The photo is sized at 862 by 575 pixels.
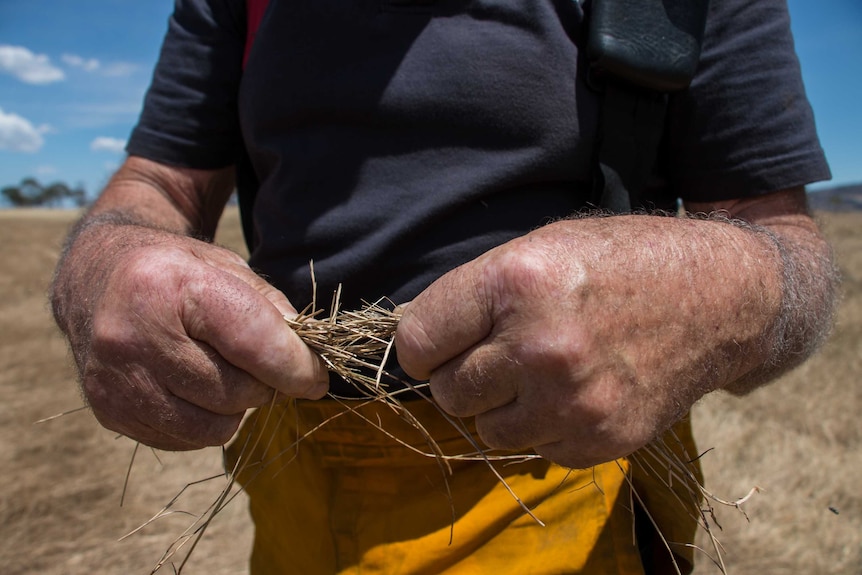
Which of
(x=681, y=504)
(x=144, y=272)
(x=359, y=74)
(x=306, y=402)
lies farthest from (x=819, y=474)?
(x=144, y=272)

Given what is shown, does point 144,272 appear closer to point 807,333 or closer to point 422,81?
point 422,81

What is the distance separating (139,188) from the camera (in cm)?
183

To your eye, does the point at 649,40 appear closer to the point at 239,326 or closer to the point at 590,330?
the point at 590,330

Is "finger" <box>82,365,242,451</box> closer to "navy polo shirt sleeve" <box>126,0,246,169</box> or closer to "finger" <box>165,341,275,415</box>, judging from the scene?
"finger" <box>165,341,275,415</box>

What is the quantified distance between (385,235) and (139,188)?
2.80 ft

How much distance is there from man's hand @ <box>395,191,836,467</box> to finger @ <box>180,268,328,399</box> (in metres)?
0.22

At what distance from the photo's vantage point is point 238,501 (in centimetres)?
398

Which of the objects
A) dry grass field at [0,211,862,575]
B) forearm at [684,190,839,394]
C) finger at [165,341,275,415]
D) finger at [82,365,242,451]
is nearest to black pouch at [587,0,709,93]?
forearm at [684,190,839,394]

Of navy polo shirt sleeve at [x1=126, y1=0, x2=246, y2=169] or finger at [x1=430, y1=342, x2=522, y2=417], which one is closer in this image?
finger at [x1=430, y1=342, x2=522, y2=417]

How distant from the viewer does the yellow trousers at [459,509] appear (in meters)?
1.43

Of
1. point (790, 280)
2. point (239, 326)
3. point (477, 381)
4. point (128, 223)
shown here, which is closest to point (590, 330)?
point (477, 381)

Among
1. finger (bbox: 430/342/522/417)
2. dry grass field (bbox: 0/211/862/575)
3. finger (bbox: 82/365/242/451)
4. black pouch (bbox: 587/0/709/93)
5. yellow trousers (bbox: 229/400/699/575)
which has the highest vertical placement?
black pouch (bbox: 587/0/709/93)

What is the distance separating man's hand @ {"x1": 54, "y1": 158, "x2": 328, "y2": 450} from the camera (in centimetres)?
113

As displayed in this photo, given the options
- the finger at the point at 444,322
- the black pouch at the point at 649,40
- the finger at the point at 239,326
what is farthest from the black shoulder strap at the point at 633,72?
the finger at the point at 239,326
